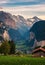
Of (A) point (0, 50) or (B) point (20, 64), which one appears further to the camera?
(A) point (0, 50)

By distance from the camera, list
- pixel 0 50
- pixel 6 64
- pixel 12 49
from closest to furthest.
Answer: pixel 6 64 → pixel 0 50 → pixel 12 49

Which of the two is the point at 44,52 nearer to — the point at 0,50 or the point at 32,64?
the point at 0,50

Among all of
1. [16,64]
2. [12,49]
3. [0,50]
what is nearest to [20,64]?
[16,64]

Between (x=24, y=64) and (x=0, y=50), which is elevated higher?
(x=24, y=64)

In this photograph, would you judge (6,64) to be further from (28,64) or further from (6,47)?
(6,47)

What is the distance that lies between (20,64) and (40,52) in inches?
1780

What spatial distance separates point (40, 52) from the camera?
84.1 metres

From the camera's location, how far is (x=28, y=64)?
39.3 metres

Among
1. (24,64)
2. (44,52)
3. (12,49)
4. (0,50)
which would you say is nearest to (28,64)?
(24,64)

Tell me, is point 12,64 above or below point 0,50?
above

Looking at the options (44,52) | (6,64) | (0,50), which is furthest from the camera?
(0,50)

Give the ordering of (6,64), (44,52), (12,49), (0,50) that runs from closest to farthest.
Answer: (6,64), (44,52), (0,50), (12,49)

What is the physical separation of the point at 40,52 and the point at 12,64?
45350 millimetres

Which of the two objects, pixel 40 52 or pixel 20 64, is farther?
pixel 40 52
